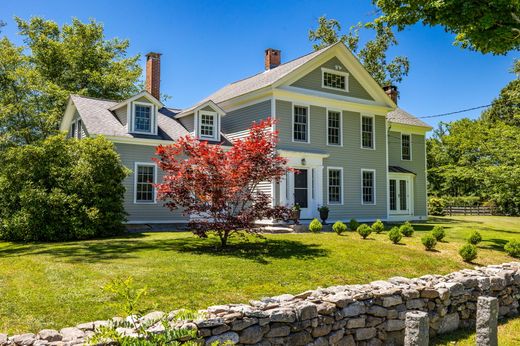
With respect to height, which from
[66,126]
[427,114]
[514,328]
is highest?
[427,114]

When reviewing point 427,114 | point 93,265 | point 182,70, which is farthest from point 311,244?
point 427,114

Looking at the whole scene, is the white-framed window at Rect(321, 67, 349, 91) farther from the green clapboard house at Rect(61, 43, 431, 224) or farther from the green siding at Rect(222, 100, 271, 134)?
the green siding at Rect(222, 100, 271, 134)

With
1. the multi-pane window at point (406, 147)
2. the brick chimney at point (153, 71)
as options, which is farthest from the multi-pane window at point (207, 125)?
the multi-pane window at point (406, 147)

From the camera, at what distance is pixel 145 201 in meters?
17.9

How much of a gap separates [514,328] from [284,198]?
11.3 m

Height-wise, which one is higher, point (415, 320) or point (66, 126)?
point (66, 126)

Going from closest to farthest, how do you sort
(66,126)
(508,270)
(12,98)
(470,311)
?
(470,311) < (508,270) < (66,126) < (12,98)

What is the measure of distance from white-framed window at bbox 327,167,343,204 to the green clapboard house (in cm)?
5

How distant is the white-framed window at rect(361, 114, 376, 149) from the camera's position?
21.5m

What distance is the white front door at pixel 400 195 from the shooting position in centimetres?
2425

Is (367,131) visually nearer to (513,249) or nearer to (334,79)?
(334,79)

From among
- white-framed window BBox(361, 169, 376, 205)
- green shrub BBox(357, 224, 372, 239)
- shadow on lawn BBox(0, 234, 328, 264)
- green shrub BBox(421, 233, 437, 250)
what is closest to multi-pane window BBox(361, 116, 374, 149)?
white-framed window BBox(361, 169, 376, 205)

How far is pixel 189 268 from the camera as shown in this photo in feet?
28.6

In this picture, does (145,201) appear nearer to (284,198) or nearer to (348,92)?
(284,198)
